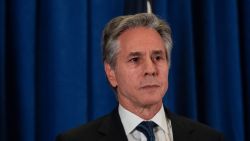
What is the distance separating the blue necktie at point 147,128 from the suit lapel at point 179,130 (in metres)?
0.08

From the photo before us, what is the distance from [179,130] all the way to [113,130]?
0.23 m

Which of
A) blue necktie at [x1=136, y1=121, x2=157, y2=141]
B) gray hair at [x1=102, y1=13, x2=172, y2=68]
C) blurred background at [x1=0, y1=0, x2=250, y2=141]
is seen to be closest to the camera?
blue necktie at [x1=136, y1=121, x2=157, y2=141]

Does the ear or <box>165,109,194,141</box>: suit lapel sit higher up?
the ear

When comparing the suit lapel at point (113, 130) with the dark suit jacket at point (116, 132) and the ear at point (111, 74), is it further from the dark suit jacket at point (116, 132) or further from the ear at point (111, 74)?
the ear at point (111, 74)

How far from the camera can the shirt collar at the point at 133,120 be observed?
1714 mm

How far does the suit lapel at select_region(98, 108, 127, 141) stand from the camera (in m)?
1.68

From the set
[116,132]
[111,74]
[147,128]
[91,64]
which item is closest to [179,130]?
[147,128]

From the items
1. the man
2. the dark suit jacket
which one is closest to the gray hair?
the man

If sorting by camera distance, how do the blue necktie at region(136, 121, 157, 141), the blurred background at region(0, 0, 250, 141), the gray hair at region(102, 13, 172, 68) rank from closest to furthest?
the blue necktie at region(136, 121, 157, 141) → the gray hair at region(102, 13, 172, 68) → the blurred background at region(0, 0, 250, 141)

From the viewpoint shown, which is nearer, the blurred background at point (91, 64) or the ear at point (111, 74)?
the ear at point (111, 74)

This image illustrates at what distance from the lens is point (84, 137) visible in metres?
1.70

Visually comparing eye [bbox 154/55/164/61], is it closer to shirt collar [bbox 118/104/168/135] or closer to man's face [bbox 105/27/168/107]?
man's face [bbox 105/27/168/107]

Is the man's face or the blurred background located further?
the blurred background

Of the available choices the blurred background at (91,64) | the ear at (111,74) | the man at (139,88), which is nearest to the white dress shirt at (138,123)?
the man at (139,88)
